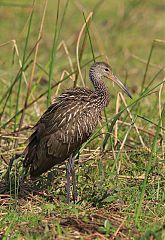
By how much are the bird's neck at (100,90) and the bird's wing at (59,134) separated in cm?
22

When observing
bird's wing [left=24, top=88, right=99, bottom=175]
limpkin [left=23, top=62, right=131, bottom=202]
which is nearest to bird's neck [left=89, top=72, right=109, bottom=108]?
limpkin [left=23, top=62, right=131, bottom=202]

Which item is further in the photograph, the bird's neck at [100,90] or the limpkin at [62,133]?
the bird's neck at [100,90]

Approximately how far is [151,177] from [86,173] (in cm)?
60

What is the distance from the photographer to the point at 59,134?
18.9ft

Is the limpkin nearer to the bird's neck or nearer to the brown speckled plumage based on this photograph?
the brown speckled plumage

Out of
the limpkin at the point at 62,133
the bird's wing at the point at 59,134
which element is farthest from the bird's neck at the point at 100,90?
the bird's wing at the point at 59,134

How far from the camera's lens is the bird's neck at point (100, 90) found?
6039 mm

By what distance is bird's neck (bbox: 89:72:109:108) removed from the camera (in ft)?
19.8

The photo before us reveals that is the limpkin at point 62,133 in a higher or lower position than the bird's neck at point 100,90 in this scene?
lower

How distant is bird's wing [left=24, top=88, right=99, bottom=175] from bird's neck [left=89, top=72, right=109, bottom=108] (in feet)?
0.72

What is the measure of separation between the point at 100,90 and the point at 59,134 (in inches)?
25.6

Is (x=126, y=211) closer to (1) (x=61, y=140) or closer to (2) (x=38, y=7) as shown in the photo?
(1) (x=61, y=140)

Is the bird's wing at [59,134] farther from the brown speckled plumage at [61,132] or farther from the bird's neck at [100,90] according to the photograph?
the bird's neck at [100,90]

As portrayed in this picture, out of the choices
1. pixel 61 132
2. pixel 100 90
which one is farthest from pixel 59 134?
pixel 100 90
